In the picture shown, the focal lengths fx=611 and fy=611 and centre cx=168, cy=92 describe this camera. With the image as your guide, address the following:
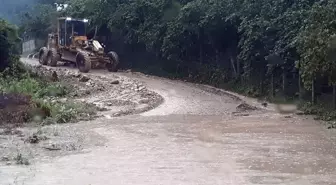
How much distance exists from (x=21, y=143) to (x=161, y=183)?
556 cm

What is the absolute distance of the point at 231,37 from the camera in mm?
29672

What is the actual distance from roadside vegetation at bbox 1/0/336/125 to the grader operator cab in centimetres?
233

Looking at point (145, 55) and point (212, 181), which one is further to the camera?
point (145, 55)

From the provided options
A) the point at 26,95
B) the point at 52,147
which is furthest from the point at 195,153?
the point at 26,95

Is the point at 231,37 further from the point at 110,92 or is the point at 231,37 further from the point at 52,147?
the point at 52,147

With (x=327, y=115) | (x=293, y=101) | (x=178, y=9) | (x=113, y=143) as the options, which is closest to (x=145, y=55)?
(x=178, y=9)

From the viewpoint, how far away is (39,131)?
640 inches

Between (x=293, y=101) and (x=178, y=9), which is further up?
(x=178, y=9)

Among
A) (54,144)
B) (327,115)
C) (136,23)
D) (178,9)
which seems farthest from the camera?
(136,23)

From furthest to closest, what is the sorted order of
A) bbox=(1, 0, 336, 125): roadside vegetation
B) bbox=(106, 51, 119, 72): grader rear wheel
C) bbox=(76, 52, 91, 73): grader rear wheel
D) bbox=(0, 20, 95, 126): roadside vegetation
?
1. bbox=(106, 51, 119, 72): grader rear wheel
2. bbox=(76, 52, 91, 73): grader rear wheel
3. bbox=(1, 0, 336, 125): roadside vegetation
4. bbox=(0, 20, 95, 126): roadside vegetation

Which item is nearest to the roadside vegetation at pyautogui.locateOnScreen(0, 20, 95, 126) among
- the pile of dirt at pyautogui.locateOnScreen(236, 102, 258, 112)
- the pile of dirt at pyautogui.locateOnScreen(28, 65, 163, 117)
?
the pile of dirt at pyautogui.locateOnScreen(28, 65, 163, 117)

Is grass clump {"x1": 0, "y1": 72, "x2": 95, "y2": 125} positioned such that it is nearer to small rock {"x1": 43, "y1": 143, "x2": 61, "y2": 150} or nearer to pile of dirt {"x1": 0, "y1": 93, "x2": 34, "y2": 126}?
pile of dirt {"x1": 0, "y1": 93, "x2": 34, "y2": 126}

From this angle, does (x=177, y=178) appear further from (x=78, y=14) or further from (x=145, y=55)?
(x=78, y=14)

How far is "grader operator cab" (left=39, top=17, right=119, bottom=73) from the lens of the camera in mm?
34344
